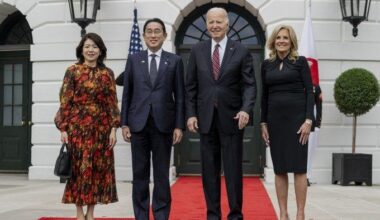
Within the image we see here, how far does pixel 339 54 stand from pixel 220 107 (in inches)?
231

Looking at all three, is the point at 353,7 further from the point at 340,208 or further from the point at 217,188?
the point at 217,188

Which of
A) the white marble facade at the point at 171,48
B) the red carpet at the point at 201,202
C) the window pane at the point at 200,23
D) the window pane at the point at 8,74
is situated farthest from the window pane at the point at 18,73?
the red carpet at the point at 201,202

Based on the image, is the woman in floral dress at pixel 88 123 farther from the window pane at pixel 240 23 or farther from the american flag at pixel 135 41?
the window pane at pixel 240 23

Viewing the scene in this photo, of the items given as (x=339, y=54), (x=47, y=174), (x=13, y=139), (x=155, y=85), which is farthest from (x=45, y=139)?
(x=155, y=85)

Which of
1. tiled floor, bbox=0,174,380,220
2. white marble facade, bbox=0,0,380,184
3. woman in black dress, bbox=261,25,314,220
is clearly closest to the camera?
woman in black dress, bbox=261,25,314,220

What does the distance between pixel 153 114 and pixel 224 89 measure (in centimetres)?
65

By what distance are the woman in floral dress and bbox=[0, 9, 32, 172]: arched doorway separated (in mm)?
7630

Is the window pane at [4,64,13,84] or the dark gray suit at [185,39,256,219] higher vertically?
the window pane at [4,64,13,84]

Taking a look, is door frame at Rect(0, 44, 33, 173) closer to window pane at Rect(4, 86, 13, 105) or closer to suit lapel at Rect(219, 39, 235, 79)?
window pane at Rect(4, 86, 13, 105)

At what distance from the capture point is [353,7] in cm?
977

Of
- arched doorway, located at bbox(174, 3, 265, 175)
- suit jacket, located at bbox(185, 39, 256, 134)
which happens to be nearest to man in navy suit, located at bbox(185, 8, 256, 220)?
suit jacket, located at bbox(185, 39, 256, 134)

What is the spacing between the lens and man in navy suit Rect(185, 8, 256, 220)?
15.9ft

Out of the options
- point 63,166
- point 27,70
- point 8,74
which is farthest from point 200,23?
point 63,166

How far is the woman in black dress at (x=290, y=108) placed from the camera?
5027 mm
